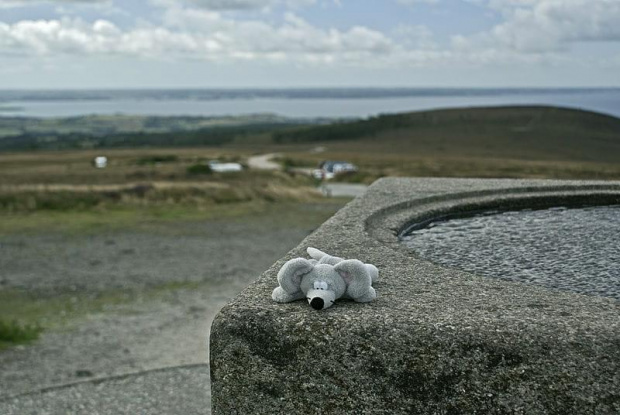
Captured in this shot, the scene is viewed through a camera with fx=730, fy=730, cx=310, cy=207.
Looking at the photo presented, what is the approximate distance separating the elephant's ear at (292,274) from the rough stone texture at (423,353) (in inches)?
3.7

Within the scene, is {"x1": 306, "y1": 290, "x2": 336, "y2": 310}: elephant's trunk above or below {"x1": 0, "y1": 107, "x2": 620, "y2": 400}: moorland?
above

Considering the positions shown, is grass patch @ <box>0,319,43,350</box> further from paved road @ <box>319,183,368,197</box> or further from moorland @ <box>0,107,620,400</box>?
paved road @ <box>319,183,368,197</box>

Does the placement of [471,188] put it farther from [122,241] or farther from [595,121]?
[595,121]

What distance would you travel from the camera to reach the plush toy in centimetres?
361

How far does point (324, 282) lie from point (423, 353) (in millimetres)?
624

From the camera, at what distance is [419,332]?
3.30m

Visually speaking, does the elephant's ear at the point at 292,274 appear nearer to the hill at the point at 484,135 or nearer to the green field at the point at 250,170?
the green field at the point at 250,170

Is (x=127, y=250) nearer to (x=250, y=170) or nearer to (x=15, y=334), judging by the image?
(x=15, y=334)

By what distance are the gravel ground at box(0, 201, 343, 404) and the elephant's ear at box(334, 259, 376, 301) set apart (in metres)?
4.39

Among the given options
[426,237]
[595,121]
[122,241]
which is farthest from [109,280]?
[595,121]

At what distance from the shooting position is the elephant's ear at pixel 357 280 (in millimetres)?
3619

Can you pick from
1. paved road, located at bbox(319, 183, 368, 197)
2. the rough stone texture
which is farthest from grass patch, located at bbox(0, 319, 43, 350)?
paved road, located at bbox(319, 183, 368, 197)

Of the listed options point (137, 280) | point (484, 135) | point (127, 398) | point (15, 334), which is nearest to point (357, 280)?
point (127, 398)

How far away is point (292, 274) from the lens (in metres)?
3.63
